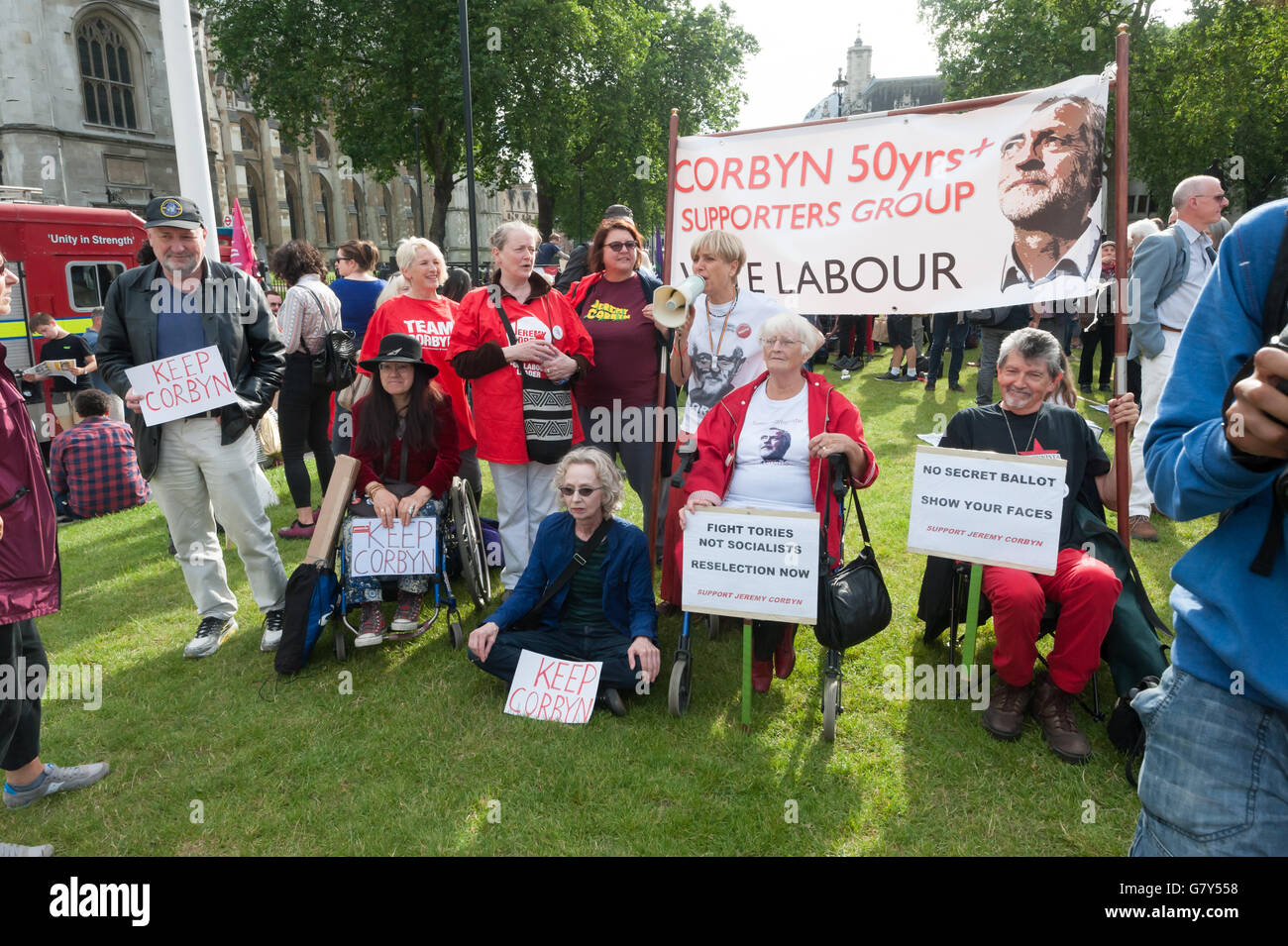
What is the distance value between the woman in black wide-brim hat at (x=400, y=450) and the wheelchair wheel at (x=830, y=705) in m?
2.47

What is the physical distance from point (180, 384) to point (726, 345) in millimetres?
2997

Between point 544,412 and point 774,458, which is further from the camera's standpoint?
point 544,412

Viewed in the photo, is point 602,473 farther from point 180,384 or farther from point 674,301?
point 180,384

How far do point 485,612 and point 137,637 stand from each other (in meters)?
2.18

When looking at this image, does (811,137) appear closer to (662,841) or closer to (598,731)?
(598,731)

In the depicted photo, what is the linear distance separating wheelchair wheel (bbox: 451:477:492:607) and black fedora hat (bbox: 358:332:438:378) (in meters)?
0.82

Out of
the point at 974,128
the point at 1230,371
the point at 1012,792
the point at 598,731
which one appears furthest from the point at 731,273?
the point at 1230,371

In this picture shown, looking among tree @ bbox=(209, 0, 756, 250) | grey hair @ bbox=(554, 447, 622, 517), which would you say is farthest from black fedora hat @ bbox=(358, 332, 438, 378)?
tree @ bbox=(209, 0, 756, 250)

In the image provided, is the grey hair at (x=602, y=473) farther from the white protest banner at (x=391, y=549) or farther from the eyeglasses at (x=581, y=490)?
the white protest banner at (x=391, y=549)

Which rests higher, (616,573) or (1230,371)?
(1230,371)

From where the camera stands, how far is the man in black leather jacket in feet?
14.0

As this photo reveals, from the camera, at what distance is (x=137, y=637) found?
4941 mm

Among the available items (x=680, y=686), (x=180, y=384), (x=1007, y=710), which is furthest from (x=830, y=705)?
(x=180, y=384)

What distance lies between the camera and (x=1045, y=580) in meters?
3.63
